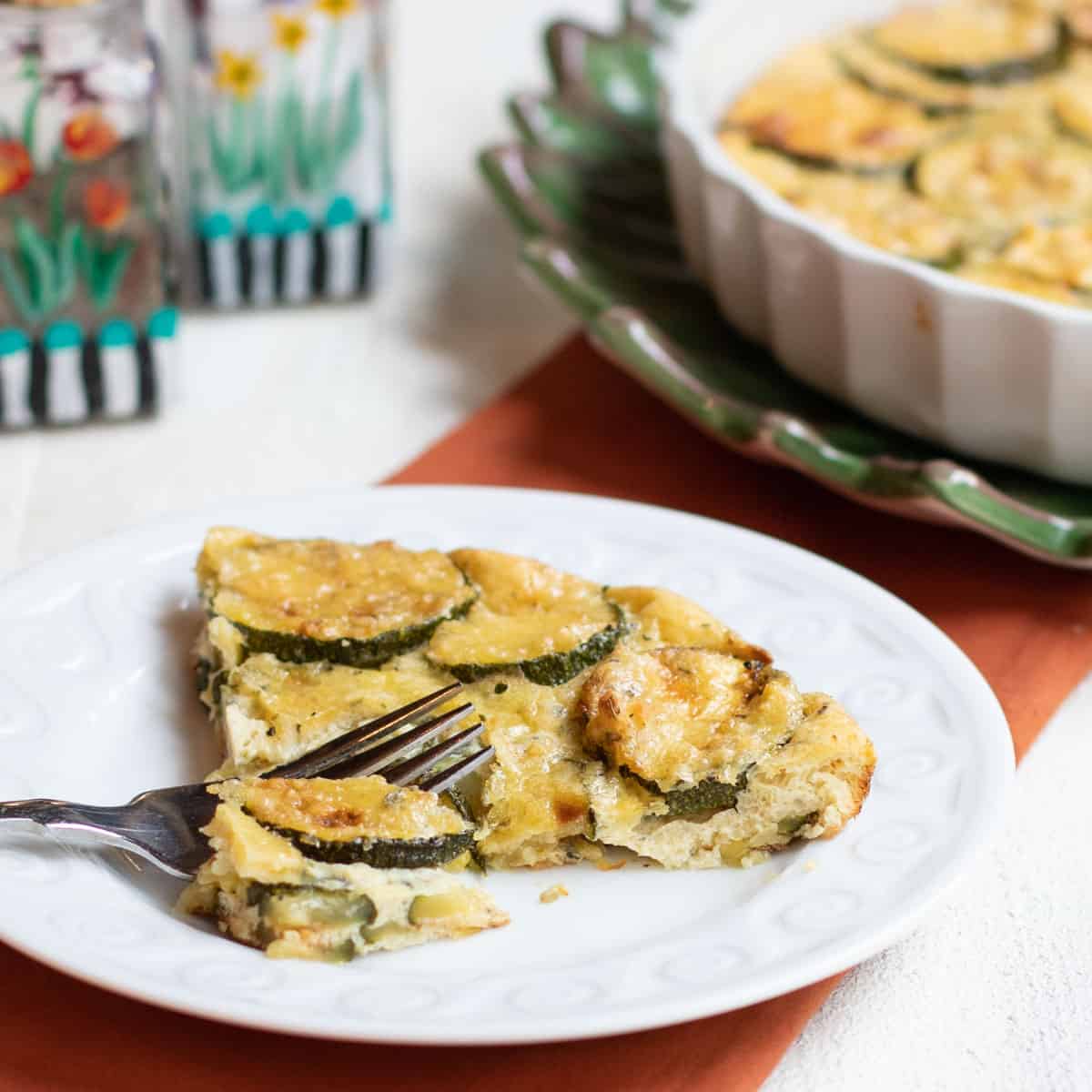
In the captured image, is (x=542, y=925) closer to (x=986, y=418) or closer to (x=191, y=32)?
(x=986, y=418)

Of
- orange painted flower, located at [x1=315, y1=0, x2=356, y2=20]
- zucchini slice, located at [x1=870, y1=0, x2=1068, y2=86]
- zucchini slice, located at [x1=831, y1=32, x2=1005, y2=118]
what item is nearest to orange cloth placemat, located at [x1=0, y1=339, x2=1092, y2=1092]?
orange painted flower, located at [x1=315, y1=0, x2=356, y2=20]

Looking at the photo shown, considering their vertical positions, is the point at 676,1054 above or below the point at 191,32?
below

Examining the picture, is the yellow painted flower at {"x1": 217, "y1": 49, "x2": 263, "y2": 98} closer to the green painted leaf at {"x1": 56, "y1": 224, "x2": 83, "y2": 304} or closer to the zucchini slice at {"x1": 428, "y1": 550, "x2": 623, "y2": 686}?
the green painted leaf at {"x1": 56, "y1": 224, "x2": 83, "y2": 304}

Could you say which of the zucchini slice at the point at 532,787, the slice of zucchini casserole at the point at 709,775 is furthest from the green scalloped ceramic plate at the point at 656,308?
the zucchini slice at the point at 532,787

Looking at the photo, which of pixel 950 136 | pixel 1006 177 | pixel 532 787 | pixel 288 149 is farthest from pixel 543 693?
pixel 950 136

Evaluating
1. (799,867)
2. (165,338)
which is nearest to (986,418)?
(799,867)

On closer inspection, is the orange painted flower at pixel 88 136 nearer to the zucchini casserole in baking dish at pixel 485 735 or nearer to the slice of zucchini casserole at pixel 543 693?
the zucchini casserole in baking dish at pixel 485 735
